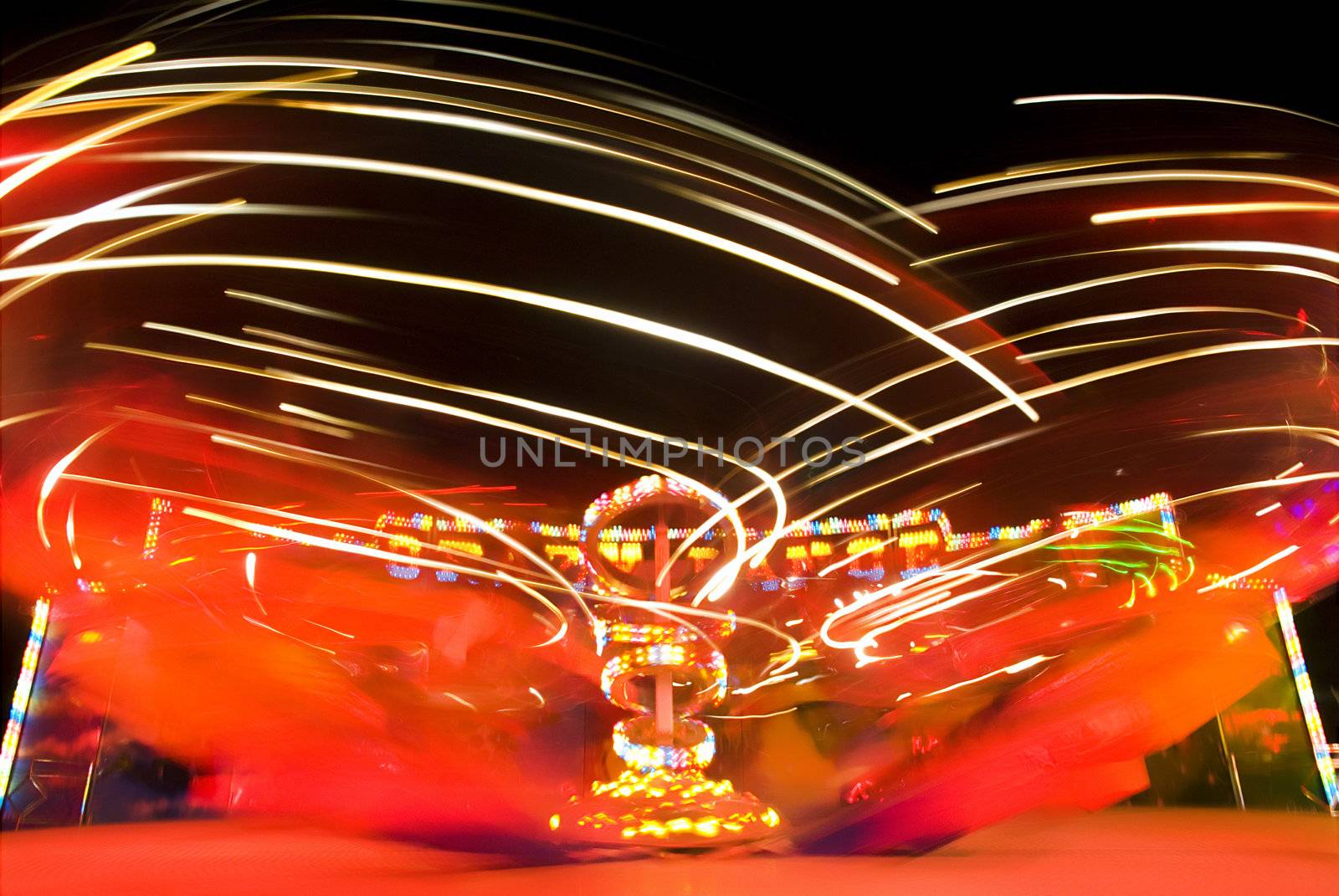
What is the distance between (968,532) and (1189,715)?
13.1 feet

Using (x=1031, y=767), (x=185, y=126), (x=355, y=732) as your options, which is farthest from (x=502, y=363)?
(x=1031, y=767)

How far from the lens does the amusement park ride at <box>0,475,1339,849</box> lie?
354 centimetres

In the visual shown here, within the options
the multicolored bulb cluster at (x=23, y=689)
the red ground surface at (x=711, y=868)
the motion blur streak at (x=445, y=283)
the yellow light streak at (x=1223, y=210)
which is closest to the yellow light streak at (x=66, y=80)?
the motion blur streak at (x=445, y=283)

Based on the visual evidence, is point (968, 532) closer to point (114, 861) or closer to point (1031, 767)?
point (1031, 767)

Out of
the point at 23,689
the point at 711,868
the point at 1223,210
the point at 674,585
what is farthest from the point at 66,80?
the point at 23,689

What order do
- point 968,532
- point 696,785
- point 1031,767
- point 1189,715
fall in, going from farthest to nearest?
point 968,532
point 696,785
point 1189,715
point 1031,767

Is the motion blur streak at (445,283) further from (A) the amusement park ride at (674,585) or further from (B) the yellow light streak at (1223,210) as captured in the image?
(B) the yellow light streak at (1223,210)

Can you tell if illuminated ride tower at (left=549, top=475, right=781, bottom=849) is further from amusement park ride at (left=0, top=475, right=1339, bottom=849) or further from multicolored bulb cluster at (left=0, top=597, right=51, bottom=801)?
multicolored bulb cluster at (left=0, top=597, right=51, bottom=801)

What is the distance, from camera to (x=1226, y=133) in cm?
348

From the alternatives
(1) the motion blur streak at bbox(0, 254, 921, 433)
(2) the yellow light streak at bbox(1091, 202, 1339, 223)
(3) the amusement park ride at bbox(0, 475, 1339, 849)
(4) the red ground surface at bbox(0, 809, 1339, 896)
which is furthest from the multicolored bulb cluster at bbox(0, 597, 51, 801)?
(2) the yellow light streak at bbox(1091, 202, 1339, 223)

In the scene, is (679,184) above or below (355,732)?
above

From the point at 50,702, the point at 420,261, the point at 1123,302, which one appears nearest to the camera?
the point at 420,261

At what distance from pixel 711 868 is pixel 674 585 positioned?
1633mm

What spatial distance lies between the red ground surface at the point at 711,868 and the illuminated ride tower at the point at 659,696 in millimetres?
170
